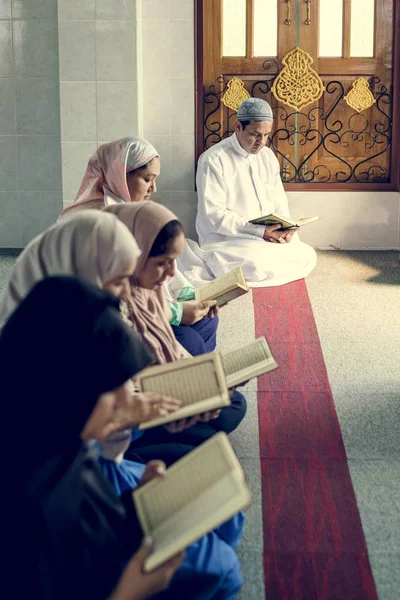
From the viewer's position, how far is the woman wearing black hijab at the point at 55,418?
1617 mm

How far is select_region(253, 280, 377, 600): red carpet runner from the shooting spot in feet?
8.54

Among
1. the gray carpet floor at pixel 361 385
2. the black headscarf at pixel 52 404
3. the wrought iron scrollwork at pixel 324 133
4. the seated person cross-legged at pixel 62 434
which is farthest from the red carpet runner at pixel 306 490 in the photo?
the wrought iron scrollwork at pixel 324 133

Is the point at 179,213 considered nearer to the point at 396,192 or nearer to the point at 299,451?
Answer: the point at 396,192

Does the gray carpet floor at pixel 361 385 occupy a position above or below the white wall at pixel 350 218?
below

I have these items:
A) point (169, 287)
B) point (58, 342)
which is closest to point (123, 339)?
point (58, 342)

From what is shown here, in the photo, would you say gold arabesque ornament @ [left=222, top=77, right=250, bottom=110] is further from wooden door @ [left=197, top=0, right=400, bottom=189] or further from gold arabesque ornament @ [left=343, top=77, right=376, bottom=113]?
gold arabesque ornament @ [left=343, top=77, right=376, bottom=113]

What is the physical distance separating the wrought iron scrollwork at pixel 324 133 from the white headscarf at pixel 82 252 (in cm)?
520

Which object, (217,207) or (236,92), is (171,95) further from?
(217,207)

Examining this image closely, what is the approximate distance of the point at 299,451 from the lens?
139 inches

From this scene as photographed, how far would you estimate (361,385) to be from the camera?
4301 mm

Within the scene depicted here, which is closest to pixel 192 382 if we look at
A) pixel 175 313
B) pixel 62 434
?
pixel 62 434

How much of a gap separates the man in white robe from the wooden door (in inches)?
21.1

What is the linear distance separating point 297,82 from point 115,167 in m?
3.36

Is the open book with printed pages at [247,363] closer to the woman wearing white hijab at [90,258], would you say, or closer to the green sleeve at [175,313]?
the woman wearing white hijab at [90,258]
